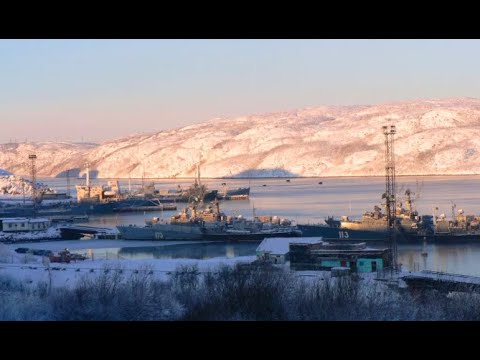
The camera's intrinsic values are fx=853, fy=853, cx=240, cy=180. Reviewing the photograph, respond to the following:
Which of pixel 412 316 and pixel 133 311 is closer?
pixel 133 311

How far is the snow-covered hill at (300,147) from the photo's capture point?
27.9 meters

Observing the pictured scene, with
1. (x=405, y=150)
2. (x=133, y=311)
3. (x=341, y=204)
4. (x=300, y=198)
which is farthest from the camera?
(x=405, y=150)

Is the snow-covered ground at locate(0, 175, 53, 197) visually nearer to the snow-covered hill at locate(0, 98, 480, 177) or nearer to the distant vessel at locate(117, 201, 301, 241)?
the snow-covered hill at locate(0, 98, 480, 177)

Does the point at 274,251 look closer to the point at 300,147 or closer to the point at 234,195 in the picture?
the point at 234,195

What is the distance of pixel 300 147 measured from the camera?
32.0 metres

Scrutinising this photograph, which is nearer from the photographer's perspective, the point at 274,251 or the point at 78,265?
the point at 78,265

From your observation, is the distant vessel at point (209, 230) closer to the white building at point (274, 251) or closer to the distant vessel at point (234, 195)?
the white building at point (274, 251)

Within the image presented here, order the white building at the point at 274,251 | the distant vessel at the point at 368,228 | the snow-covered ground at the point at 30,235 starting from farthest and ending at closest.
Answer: the snow-covered ground at the point at 30,235 → the distant vessel at the point at 368,228 → the white building at the point at 274,251

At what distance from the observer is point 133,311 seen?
2.18 metres

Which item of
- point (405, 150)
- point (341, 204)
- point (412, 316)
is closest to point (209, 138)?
point (405, 150)

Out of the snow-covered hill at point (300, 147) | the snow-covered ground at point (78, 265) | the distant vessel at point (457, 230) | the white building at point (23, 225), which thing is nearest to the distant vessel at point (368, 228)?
the distant vessel at point (457, 230)

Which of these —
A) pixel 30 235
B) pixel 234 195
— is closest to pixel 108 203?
pixel 234 195
